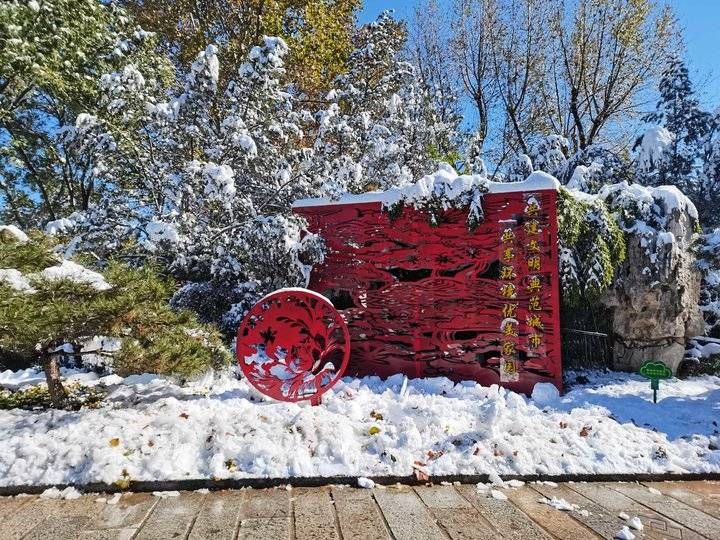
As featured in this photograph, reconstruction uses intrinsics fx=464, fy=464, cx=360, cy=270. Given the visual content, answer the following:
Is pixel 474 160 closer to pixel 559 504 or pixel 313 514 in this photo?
pixel 559 504

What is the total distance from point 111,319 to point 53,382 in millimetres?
843

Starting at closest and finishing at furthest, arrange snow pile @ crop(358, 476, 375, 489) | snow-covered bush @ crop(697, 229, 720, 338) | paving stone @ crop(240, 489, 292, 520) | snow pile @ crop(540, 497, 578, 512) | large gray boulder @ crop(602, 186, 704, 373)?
paving stone @ crop(240, 489, 292, 520)
snow pile @ crop(540, 497, 578, 512)
snow pile @ crop(358, 476, 375, 489)
large gray boulder @ crop(602, 186, 704, 373)
snow-covered bush @ crop(697, 229, 720, 338)

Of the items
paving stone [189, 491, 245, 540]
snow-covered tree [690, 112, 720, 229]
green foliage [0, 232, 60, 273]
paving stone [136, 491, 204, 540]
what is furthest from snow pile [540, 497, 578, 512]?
snow-covered tree [690, 112, 720, 229]

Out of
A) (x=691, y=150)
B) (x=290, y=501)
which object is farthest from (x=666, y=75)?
(x=290, y=501)

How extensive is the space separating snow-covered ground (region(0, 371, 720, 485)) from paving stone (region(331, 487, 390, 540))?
171mm

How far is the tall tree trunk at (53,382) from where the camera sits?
3.42 meters

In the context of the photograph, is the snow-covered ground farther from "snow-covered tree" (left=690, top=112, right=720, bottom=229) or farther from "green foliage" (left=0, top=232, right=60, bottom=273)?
"snow-covered tree" (left=690, top=112, right=720, bottom=229)

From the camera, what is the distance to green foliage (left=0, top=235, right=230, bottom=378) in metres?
2.83

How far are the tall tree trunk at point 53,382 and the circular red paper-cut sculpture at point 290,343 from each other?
1320 mm

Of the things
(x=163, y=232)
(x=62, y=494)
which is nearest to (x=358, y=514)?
(x=62, y=494)

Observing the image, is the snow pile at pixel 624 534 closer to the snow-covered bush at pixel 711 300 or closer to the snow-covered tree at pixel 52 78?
the snow-covered bush at pixel 711 300

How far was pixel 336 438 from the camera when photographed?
300cm

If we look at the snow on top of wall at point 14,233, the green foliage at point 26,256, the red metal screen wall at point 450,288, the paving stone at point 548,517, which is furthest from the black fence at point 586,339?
the snow on top of wall at point 14,233

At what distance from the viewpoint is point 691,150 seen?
7945 mm
